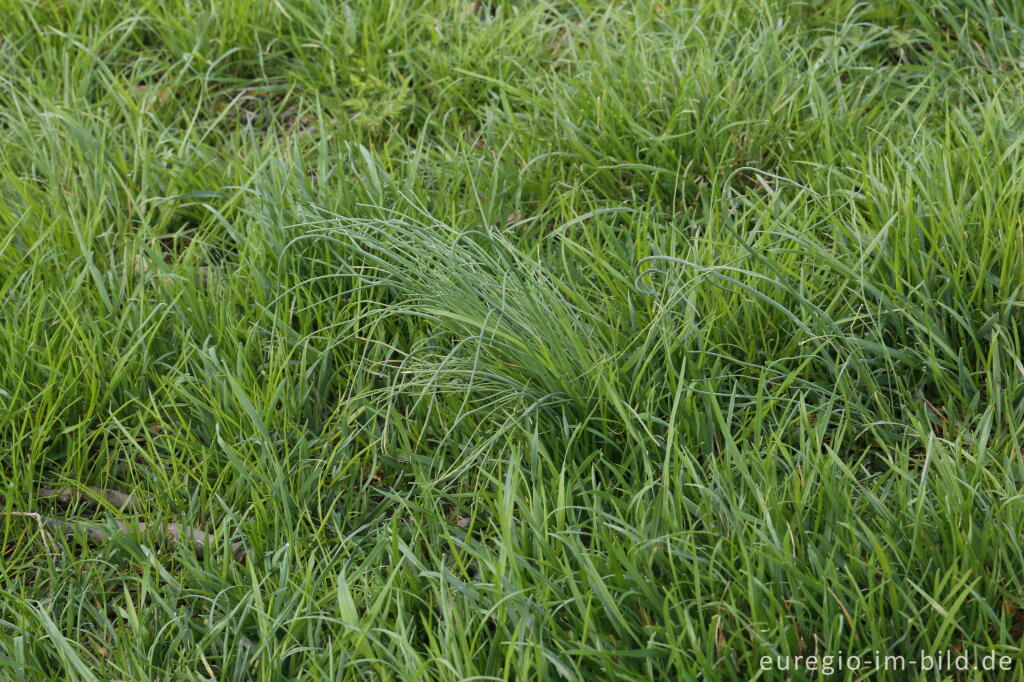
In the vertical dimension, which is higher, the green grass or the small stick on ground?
the green grass

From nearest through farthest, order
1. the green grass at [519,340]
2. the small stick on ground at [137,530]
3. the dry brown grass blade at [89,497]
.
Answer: the green grass at [519,340] < the small stick on ground at [137,530] < the dry brown grass blade at [89,497]

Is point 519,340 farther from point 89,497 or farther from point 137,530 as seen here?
point 89,497

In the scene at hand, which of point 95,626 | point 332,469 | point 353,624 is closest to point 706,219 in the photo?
point 332,469

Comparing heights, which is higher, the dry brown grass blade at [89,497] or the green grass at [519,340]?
the green grass at [519,340]

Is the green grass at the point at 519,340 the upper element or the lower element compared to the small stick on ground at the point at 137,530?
upper

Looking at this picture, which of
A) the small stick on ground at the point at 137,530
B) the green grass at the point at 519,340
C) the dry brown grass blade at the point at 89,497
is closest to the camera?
the green grass at the point at 519,340

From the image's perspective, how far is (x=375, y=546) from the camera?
2.07m

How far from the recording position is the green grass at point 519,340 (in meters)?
1.80

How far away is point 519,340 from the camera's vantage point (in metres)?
2.14

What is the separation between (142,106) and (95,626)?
179 centimetres

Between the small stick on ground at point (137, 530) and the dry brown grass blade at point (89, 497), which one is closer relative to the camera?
the small stick on ground at point (137, 530)

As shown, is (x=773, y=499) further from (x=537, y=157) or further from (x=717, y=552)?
(x=537, y=157)

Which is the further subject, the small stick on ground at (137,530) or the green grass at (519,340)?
the small stick on ground at (137,530)

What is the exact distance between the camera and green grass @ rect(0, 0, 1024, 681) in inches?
70.9
